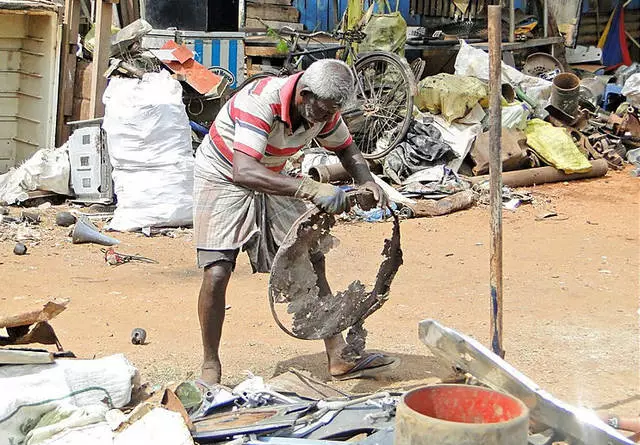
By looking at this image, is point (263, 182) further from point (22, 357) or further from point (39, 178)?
point (39, 178)

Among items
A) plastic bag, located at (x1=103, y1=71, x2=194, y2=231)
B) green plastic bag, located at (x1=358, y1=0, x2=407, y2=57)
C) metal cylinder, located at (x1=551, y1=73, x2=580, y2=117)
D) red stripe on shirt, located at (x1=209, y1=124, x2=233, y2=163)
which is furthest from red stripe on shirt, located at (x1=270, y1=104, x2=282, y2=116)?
metal cylinder, located at (x1=551, y1=73, x2=580, y2=117)

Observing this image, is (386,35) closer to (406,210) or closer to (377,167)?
(377,167)

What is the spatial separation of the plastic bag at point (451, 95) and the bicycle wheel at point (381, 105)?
1.72 feet

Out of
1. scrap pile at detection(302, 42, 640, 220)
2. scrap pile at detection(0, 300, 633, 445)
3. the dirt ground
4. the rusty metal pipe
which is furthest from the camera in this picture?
the rusty metal pipe

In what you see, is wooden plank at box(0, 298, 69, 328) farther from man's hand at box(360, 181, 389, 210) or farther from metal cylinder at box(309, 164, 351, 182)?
metal cylinder at box(309, 164, 351, 182)

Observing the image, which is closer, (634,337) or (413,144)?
(634,337)

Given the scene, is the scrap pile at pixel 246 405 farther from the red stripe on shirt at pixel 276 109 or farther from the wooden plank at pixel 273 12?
the wooden plank at pixel 273 12

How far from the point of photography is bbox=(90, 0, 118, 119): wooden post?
940 cm

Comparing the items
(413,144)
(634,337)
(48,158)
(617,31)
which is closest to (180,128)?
(48,158)

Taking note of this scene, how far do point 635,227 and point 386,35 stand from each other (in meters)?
4.14

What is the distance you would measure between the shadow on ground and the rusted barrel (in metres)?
1.50

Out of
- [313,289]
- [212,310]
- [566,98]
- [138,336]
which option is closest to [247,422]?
[212,310]

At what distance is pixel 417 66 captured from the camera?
1172cm

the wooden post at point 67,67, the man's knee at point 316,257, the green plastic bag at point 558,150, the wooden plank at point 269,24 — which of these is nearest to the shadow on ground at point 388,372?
the man's knee at point 316,257
